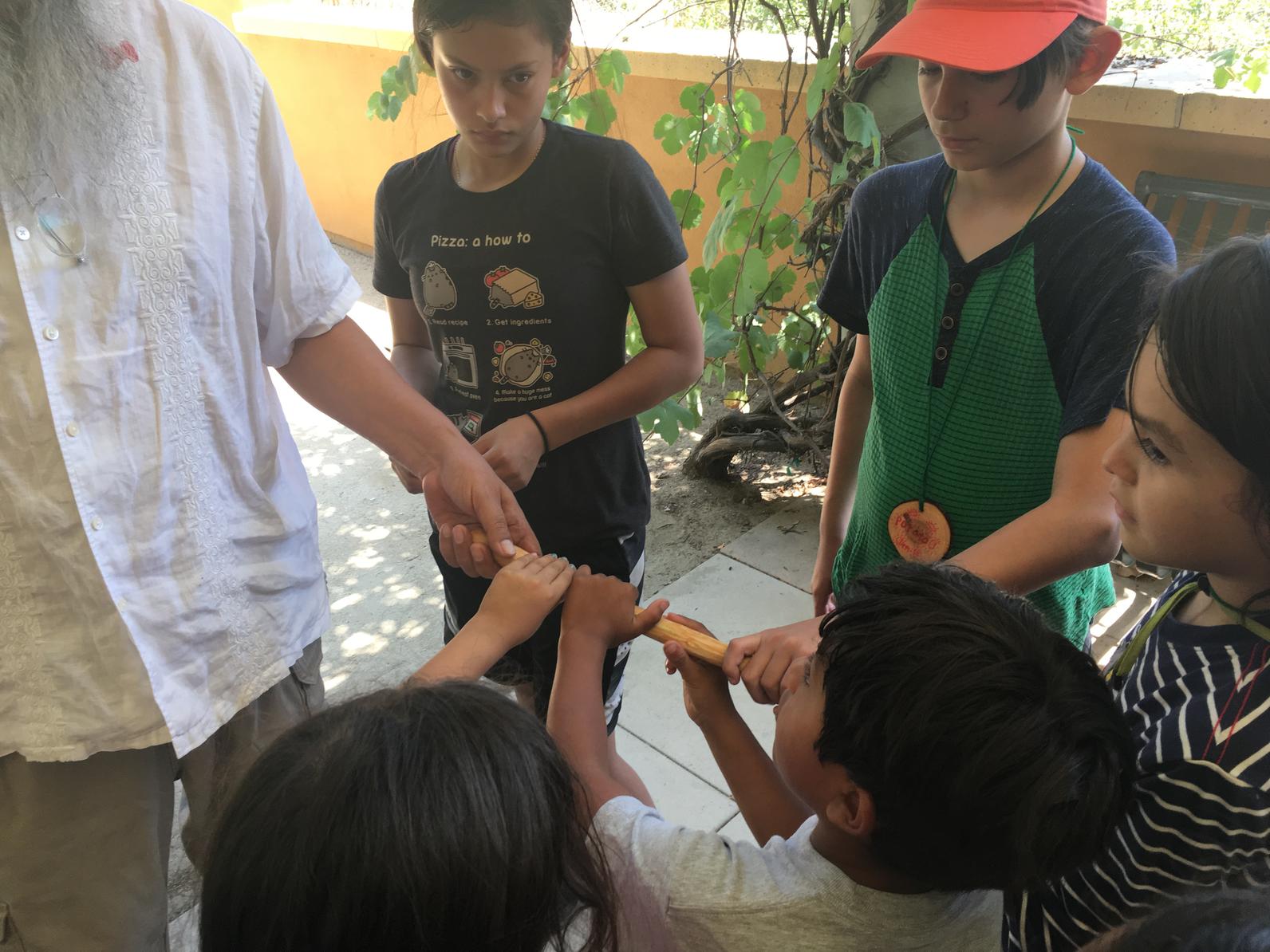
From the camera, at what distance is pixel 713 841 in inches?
44.2

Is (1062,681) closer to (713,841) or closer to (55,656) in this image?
(713,841)

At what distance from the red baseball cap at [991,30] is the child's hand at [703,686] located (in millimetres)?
934

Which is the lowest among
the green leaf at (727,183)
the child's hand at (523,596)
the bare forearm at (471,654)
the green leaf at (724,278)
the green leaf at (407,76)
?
the bare forearm at (471,654)

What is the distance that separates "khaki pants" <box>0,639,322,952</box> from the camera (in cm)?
127

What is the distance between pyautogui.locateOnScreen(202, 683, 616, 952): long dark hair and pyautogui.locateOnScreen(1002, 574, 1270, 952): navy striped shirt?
56 centimetres

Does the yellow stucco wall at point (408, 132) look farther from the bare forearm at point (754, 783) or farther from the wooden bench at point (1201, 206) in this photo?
the bare forearm at point (754, 783)

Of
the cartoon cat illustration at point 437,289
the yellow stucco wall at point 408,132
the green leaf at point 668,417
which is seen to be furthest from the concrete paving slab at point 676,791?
the yellow stucco wall at point 408,132

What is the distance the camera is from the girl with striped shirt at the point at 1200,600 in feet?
2.97

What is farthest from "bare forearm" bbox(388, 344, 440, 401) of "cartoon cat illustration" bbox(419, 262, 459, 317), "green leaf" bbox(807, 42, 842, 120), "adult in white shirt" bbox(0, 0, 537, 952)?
"green leaf" bbox(807, 42, 842, 120)

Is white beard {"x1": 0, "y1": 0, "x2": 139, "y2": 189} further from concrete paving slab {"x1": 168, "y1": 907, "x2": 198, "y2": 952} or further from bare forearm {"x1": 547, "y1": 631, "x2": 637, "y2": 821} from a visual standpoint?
concrete paving slab {"x1": 168, "y1": 907, "x2": 198, "y2": 952}

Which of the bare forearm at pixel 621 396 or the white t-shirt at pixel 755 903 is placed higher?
the bare forearm at pixel 621 396

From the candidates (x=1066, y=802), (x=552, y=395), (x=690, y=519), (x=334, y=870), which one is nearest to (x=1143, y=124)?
(x=690, y=519)

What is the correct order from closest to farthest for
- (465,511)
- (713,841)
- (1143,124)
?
1. (713,841)
2. (465,511)
3. (1143,124)

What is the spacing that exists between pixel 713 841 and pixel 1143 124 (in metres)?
2.94
